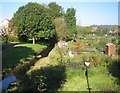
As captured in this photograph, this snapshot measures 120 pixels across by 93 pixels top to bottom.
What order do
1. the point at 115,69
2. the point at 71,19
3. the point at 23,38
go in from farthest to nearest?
the point at 71,19, the point at 23,38, the point at 115,69

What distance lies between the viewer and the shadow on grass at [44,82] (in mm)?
11180

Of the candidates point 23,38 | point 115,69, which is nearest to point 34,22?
point 23,38

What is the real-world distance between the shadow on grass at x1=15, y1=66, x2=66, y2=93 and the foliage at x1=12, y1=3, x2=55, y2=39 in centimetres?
2425

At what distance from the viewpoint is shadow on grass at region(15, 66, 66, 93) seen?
36.7 ft

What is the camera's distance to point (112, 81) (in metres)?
13.6

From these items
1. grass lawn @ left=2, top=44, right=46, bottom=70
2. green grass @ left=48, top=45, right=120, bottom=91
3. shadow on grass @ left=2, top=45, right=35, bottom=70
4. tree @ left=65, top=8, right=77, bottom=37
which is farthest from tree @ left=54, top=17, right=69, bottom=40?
green grass @ left=48, top=45, right=120, bottom=91

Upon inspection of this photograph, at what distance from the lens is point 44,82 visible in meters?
12.0

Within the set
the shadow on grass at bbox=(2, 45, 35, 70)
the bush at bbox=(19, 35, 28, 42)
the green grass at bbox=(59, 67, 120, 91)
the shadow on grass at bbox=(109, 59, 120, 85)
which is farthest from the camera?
the bush at bbox=(19, 35, 28, 42)

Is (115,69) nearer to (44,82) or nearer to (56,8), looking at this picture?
(44,82)

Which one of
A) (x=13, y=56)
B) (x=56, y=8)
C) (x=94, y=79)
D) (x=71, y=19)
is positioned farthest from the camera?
(x=56, y=8)

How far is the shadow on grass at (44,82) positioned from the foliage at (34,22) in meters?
24.2

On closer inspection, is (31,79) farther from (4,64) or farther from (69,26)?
(69,26)

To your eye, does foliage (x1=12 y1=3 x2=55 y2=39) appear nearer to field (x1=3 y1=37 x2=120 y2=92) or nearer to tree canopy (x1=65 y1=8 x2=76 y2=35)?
tree canopy (x1=65 y1=8 x2=76 y2=35)

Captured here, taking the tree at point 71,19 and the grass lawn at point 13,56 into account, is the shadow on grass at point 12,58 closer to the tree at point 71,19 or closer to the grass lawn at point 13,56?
the grass lawn at point 13,56
